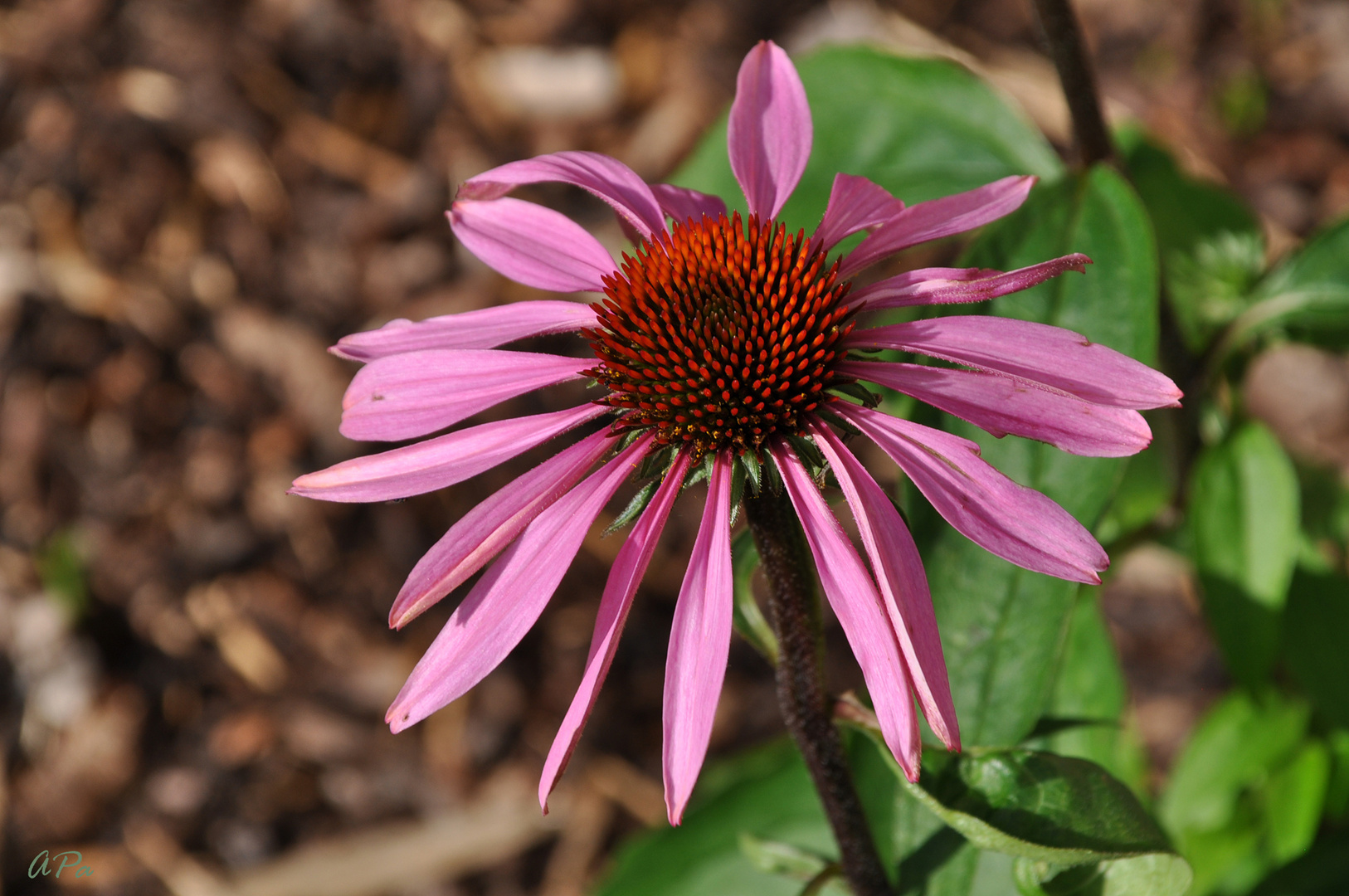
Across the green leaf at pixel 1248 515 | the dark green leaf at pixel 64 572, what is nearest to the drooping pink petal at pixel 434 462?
the green leaf at pixel 1248 515

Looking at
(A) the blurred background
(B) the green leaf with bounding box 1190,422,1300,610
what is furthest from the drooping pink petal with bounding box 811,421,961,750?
(A) the blurred background

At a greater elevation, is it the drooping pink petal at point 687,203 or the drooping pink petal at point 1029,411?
the drooping pink petal at point 1029,411

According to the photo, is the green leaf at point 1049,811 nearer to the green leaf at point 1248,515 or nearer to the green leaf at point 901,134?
the green leaf at point 1248,515

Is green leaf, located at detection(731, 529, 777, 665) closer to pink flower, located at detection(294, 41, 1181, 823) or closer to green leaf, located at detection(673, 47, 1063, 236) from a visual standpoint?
pink flower, located at detection(294, 41, 1181, 823)

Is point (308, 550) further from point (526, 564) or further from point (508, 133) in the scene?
point (526, 564)

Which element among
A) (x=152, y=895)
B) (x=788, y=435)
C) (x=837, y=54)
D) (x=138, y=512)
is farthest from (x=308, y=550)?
(x=788, y=435)
